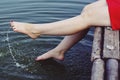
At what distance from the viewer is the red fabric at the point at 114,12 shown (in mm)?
2904

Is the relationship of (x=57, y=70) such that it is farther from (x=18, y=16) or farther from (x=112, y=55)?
(x=18, y=16)

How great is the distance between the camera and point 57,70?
366 cm

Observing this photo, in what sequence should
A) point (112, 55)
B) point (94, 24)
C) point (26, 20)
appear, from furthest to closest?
point (26, 20) < point (94, 24) < point (112, 55)

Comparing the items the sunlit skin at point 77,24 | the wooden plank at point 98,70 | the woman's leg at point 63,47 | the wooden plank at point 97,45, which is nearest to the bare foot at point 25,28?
the sunlit skin at point 77,24

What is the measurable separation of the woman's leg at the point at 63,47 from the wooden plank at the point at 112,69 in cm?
81

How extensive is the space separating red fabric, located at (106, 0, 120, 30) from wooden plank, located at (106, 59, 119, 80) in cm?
42

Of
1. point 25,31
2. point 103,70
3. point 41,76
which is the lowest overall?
point 41,76

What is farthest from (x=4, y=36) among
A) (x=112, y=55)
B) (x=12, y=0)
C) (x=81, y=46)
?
(x=112, y=55)

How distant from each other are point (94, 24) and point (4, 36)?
5.90 feet

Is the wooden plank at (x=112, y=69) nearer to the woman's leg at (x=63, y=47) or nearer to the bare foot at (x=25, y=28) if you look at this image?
the woman's leg at (x=63, y=47)

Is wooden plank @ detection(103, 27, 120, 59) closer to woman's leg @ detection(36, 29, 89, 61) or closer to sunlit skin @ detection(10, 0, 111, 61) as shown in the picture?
sunlit skin @ detection(10, 0, 111, 61)

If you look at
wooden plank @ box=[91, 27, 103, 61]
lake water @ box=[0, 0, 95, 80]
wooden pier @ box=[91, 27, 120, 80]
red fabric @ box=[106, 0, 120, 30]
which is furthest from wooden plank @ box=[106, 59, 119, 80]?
lake water @ box=[0, 0, 95, 80]

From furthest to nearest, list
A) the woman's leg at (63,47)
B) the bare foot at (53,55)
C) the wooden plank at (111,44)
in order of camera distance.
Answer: the bare foot at (53,55) → the woman's leg at (63,47) → the wooden plank at (111,44)

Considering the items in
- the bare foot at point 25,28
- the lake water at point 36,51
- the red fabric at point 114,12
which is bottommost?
the lake water at point 36,51
